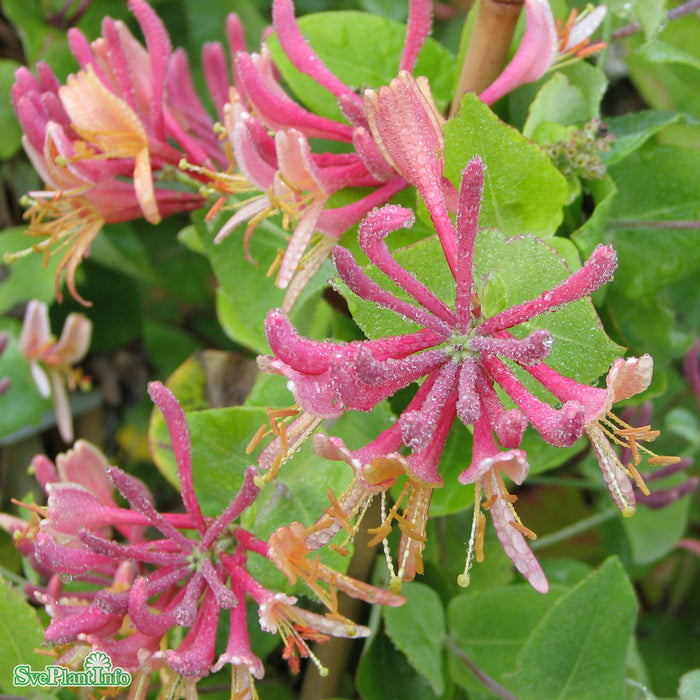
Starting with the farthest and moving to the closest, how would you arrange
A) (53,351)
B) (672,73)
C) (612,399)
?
(53,351) < (672,73) < (612,399)

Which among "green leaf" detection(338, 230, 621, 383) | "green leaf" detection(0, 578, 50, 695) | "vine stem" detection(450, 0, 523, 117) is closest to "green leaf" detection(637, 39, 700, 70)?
"vine stem" detection(450, 0, 523, 117)

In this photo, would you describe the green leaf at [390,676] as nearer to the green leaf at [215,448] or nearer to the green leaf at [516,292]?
the green leaf at [215,448]

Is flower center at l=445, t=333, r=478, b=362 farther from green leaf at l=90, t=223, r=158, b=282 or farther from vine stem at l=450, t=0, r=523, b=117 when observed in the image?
green leaf at l=90, t=223, r=158, b=282

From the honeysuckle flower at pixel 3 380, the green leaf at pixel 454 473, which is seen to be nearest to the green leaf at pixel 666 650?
the green leaf at pixel 454 473

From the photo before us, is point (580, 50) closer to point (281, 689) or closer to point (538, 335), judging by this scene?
point (538, 335)

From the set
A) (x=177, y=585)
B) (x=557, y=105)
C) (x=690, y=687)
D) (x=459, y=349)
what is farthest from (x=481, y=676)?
(x=557, y=105)

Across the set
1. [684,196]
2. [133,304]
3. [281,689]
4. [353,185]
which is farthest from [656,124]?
[133,304]

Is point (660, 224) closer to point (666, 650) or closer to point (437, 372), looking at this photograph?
point (437, 372)

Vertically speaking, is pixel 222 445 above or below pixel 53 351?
above
